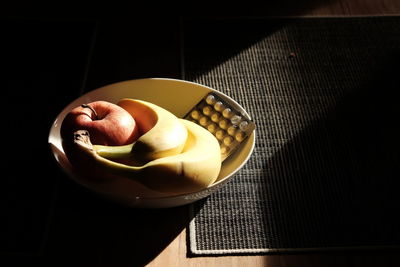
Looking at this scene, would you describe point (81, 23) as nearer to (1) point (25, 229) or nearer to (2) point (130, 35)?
(2) point (130, 35)

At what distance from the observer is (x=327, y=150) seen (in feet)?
2.33

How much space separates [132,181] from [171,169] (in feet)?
0.37

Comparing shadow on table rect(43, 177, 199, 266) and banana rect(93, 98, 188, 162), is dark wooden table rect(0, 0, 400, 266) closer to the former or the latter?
shadow on table rect(43, 177, 199, 266)

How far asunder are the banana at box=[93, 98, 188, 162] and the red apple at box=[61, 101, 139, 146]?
0.07 ft

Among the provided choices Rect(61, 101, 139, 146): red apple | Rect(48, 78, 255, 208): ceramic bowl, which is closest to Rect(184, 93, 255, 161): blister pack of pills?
Rect(48, 78, 255, 208): ceramic bowl

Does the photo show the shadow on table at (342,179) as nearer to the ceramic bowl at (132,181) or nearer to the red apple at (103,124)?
the ceramic bowl at (132,181)

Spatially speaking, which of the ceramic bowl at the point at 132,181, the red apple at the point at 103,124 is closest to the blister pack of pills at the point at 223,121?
the ceramic bowl at the point at 132,181

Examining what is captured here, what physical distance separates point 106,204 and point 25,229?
0.12 m

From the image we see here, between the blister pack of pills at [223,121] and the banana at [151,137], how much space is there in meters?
0.07

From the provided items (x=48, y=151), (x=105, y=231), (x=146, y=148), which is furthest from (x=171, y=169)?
(x=48, y=151)

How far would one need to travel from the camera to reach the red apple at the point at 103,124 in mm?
568

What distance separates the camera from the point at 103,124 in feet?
1.87

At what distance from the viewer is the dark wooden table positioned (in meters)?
0.58

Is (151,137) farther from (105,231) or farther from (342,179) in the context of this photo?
(342,179)
